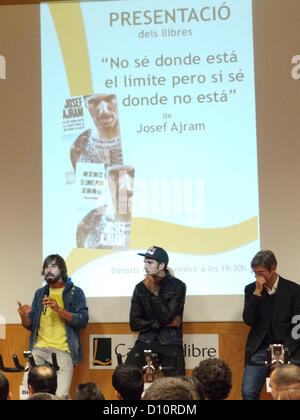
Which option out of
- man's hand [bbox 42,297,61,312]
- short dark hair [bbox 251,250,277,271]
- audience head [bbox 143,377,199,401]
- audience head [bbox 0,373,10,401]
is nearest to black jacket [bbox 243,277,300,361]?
short dark hair [bbox 251,250,277,271]

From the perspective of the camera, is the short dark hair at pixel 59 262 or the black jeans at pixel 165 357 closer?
the black jeans at pixel 165 357

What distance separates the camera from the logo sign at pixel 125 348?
513 centimetres

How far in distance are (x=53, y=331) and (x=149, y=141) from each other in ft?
5.60

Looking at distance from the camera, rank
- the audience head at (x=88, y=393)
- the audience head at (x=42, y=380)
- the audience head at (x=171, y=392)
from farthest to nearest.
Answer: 1. the audience head at (x=42, y=380)
2. the audience head at (x=88, y=393)
3. the audience head at (x=171, y=392)

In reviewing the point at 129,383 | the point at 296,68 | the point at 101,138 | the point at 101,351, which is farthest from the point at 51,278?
the point at 296,68

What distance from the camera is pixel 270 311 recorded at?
4574 millimetres

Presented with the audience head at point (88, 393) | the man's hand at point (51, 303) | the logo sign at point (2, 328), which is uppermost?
the man's hand at point (51, 303)

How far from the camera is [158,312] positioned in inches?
180

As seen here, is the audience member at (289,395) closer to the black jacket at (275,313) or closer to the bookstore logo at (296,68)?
the black jacket at (275,313)

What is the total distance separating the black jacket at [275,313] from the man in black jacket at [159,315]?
50 centimetres

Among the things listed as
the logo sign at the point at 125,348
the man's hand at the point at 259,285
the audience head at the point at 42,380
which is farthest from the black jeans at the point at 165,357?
the audience head at the point at 42,380

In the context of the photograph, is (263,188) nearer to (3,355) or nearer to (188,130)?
(188,130)
